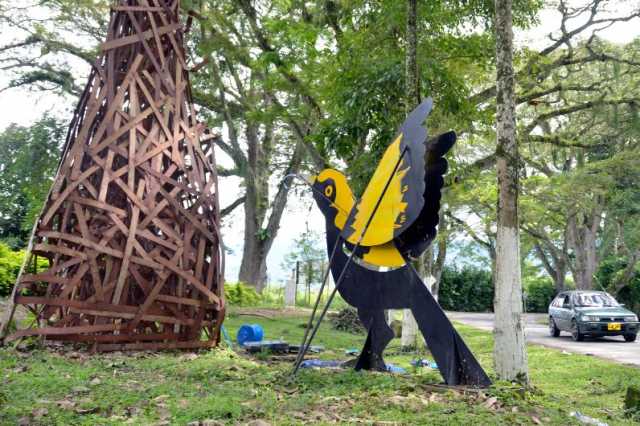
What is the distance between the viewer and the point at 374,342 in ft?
24.5

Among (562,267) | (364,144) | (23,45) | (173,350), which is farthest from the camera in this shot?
(562,267)

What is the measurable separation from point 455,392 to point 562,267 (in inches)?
904

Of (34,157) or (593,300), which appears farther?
(34,157)

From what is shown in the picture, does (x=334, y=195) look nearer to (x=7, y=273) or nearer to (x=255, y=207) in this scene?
(x=7, y=273)

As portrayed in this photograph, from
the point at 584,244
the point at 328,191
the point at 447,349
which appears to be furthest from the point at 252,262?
the point at 447,349

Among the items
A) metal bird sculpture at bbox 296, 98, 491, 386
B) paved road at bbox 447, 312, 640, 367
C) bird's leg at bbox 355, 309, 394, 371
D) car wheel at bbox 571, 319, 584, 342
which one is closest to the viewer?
metal bird sculpture at bbox 296, 98, 491, 386

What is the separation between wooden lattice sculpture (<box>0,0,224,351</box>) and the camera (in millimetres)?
8102

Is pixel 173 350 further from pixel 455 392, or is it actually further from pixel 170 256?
pixel 455 392

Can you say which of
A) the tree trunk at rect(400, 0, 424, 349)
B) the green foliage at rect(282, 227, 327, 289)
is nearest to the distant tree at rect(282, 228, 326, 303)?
the green foliage at rect(282, 227, 327, 289)

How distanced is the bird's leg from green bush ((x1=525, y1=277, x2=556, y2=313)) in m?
30.2

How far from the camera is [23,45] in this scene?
1733 centimetres

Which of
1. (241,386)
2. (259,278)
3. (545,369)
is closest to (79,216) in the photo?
(241,386)

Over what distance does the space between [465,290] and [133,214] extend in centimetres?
2895

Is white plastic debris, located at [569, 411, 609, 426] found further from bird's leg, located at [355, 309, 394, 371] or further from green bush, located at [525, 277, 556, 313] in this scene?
green bush, located at [525, 277, 556, 313]
